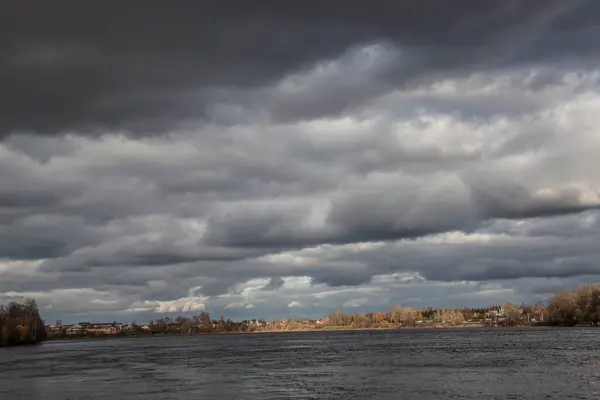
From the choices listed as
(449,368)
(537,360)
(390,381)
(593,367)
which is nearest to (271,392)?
(390,381)

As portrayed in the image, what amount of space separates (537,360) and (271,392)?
53.1 meters

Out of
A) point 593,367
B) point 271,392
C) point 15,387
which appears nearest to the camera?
point 271,392

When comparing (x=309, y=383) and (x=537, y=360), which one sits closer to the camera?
(x=309, y=383)

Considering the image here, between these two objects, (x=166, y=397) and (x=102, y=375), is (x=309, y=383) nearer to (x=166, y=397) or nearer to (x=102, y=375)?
(x=166, y=397)

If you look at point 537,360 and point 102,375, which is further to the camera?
point 537,360

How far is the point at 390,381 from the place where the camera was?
7381 centimetres

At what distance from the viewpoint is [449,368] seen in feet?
296

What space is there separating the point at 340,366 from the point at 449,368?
17.7 m

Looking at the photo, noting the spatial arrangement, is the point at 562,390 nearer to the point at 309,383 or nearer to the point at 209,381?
the point at 309,383

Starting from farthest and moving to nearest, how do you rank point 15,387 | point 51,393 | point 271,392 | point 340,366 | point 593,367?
point 340,366, point 593,367, point 15,387, point 51,393, point 271,392

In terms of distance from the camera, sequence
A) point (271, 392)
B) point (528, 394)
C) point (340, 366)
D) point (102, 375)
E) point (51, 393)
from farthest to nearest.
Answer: point (340, 366), point (102, 375), point (51, 393), point (271, 392), point (528, 394)

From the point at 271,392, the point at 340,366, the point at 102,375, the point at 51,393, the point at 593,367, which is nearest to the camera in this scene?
the point at 271,392

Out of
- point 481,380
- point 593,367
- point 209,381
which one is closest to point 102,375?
point 209,381

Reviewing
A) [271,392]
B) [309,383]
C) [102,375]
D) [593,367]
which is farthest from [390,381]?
[102,375]
